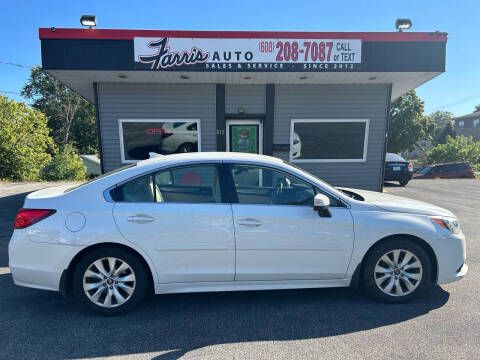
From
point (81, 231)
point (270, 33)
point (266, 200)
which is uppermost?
point (270, 33)

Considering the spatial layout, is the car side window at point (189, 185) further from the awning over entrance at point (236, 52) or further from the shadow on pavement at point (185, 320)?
the awning over entrance at point (236, 52)

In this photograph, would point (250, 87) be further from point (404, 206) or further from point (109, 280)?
point (109, 280)

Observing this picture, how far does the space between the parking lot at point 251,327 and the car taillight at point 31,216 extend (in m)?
0.94

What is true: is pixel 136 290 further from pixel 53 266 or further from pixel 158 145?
pixel 158 145

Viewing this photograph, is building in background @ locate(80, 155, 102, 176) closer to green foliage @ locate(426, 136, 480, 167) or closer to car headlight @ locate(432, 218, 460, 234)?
car headlight @ locate(432, 218, 460, 234)

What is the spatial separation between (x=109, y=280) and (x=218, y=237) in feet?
3.80

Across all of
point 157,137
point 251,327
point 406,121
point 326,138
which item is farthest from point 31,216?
point 406,121

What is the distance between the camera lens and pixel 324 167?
8.19m

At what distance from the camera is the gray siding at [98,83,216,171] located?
24.8 ft

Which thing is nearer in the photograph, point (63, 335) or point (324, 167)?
point (63, 335)

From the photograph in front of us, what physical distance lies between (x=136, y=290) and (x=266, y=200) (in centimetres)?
158

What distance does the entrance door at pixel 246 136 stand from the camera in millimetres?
8039

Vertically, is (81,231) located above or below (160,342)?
above

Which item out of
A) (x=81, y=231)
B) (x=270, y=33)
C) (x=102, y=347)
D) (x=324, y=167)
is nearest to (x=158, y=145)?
(x=270, y=33)
